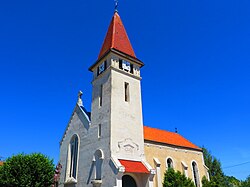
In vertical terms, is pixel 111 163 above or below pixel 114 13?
below

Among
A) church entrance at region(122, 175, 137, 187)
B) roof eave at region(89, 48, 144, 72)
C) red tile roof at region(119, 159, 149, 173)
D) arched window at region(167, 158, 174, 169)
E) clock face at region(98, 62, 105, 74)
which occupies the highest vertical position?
roof eave at region(89, 48, 144, 72)

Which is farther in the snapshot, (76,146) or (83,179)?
(76,146)

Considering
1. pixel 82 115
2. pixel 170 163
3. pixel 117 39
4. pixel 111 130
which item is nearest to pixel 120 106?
pixel 111 130

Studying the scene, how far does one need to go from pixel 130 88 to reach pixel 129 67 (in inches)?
113

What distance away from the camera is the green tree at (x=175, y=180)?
21984mm

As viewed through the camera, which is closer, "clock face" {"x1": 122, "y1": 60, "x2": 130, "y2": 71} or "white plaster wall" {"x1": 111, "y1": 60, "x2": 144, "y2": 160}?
"white plaster wall" {"x1": 111, "y1": 60, "x2": 144, "y2": 160}

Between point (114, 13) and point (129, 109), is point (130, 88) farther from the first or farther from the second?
point (114, 13)

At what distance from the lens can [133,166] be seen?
65.3 ft

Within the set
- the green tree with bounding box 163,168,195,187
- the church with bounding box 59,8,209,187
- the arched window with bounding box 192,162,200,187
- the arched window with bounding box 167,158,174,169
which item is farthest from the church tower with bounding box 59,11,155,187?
the arched window with bounding box 192,162,200,187

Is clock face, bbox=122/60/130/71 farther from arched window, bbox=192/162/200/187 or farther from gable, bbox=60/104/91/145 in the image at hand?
arched window, bbox=192/162/200/187

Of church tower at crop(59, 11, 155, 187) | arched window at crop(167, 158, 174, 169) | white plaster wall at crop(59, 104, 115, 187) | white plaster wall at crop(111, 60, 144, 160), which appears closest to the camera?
white plaster wall at crop(59, 104, 115, 187)

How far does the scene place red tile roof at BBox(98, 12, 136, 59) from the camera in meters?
26.2

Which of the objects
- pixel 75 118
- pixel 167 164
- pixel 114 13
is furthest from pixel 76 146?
pixel 114 13

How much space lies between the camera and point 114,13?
31.3 metres
